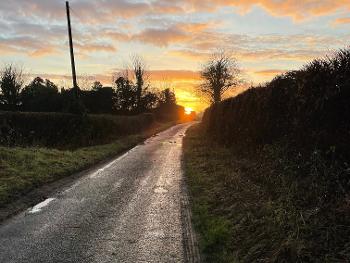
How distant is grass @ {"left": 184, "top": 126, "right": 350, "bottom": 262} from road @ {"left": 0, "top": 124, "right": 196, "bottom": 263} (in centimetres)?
59

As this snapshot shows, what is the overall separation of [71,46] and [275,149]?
27.4 metres

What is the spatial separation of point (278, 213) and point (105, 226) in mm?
3463

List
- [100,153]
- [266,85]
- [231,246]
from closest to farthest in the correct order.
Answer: [231,246]
[266,85]
[100,153]

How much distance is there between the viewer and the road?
7.27 meters

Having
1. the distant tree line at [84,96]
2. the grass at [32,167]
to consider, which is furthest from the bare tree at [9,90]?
the grass at [32,167]

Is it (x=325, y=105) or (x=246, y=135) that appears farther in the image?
(x=246, y=135)

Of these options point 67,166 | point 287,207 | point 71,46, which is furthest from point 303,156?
point 71,46

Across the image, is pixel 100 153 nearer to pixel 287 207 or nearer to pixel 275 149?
pixel 275 149

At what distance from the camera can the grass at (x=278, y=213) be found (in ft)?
20.2

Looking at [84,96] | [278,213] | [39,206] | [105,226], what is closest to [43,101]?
[84,96]

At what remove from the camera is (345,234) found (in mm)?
5988

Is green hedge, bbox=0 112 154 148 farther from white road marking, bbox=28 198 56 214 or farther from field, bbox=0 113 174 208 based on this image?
white road marking, bbox=28 198 56 214

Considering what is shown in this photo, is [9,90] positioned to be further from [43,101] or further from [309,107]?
[309,107]

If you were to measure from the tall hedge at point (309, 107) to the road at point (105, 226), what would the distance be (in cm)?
324
